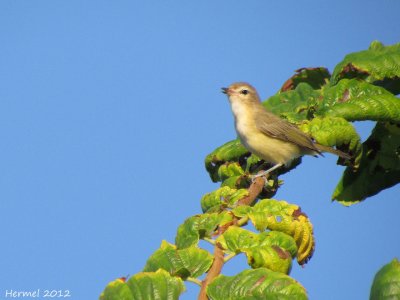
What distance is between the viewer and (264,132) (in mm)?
7957

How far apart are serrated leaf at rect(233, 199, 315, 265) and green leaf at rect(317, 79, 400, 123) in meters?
1.47

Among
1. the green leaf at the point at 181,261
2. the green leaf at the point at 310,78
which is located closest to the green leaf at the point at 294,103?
the green leaf at the point at 310,78

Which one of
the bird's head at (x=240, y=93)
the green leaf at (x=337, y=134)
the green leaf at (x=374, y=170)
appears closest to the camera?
the green leaf at (x=337, y=134)

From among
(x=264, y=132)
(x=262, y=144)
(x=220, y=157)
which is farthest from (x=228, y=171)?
(x=264, y=132)

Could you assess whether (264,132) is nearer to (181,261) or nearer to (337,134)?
(337,134)

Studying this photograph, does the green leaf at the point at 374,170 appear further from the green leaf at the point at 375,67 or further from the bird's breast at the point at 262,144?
the bird's breast at the point at 262,144

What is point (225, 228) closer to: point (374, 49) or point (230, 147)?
point (230, 147)

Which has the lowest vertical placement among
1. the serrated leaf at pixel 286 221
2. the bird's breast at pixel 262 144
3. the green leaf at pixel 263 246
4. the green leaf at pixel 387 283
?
the green leaf at pixel 387 283

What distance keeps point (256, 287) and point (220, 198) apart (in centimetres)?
150

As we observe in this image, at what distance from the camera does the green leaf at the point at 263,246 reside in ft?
11.3

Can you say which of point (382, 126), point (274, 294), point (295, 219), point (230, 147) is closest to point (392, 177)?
point (382, 126)

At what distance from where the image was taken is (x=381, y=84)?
5957mm

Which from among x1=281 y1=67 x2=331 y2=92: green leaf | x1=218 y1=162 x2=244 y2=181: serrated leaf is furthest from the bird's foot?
x1=281 y1=67 x2=331 y2=92: green leaf

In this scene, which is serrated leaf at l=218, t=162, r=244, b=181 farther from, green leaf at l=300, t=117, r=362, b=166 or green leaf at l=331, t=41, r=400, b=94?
green leaf at l=331, t=41, r=400, b=94
